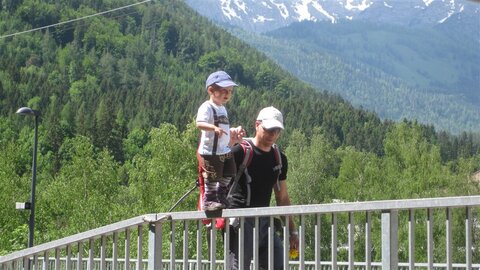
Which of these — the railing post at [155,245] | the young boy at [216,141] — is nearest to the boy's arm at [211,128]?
the young boy at [216,141]

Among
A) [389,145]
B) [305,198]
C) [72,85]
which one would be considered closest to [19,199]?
[305,198]

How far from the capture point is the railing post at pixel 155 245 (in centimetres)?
766

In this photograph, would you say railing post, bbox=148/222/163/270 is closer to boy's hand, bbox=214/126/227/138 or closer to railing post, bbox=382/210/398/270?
boy's hand, bbox=214/126/227/138

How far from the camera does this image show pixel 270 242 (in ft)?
23.6

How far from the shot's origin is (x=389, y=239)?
6414 millimetres

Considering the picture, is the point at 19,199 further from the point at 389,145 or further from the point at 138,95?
the point at 138,95


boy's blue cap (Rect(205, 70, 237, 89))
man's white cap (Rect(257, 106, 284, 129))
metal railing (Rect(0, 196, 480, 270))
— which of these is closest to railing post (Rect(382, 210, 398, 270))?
metal railing (Rect(0, 196, 480, 270))

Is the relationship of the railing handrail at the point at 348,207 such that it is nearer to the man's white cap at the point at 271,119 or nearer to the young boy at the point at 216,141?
the young boy at the point at 216,141

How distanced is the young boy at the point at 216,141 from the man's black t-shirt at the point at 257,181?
77 millimetres

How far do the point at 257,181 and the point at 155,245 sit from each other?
2.76 ft

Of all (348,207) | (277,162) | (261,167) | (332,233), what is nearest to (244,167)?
(261,167)

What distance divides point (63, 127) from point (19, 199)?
101046 mm

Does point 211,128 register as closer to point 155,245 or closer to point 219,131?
point 219,131

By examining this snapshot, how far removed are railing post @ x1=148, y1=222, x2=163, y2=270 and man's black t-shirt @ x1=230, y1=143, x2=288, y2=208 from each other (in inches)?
22.7
